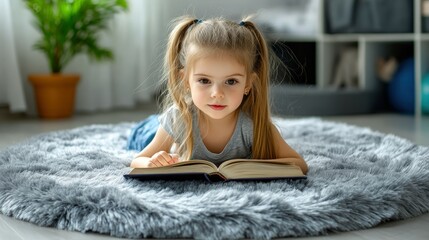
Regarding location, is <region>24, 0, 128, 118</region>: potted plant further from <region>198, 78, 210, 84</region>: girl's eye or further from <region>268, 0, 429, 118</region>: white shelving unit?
<region>198, 78, 210, 84</region>: girl's eye

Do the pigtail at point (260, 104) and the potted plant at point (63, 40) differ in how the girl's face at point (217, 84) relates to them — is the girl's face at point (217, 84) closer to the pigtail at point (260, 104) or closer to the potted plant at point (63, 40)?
the pigtail at point (260, 104)

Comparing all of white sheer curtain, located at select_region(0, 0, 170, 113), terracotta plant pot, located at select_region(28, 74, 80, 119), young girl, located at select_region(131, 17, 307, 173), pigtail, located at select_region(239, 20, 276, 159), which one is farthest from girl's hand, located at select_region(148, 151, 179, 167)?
terracotta plant pot, located at select_region(28, 74, 80, 119)

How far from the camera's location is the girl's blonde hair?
1.45m

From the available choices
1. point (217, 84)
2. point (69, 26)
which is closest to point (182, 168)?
point (217, 84)

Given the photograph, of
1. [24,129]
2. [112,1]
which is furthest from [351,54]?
[24,129]

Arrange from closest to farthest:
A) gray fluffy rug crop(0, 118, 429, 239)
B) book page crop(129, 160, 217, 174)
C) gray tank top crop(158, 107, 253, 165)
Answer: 1. gray fluffy rug crop(0, 118, 429, 239)
2. book page crop(129, 160, 217, 174)
3. gray tank top crop(158, 107, 253, 165)

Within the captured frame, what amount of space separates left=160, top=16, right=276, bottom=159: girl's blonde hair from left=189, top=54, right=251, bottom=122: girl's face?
0.02 metres

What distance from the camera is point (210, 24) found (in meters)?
1.48

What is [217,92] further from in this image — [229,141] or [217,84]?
[229,141]

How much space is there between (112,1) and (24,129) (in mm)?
870

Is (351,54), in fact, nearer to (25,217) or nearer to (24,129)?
(24,129)

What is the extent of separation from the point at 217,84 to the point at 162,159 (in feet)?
0.69

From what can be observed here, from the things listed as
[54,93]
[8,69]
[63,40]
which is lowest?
[54,93]

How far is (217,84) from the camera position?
4.71 ft
